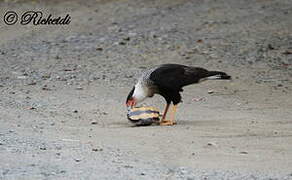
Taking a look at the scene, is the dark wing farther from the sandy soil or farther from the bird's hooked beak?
the sandy soil

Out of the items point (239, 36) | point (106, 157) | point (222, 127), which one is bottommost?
point (239, 36)

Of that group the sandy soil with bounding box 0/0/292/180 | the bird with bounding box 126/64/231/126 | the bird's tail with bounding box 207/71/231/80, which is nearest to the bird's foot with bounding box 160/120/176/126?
the bird with bounding box 126/64/231/126

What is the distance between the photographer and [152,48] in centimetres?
1506

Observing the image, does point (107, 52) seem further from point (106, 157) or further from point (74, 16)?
point (106, 157)

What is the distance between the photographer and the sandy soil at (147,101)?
652 centimetres

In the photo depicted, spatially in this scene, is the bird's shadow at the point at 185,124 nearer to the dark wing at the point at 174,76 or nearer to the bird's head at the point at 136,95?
the bird's head at the point at 136,95

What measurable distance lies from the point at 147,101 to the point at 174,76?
2018 millimetres

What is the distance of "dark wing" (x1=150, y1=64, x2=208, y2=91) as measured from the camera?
933 cm

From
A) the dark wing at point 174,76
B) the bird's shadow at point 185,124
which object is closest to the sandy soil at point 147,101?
the bird's shadow at point 185,124

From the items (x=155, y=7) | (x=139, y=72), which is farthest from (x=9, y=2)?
(x=139, y=72)

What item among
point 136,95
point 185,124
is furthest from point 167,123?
point 136,95

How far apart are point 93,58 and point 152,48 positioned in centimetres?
131

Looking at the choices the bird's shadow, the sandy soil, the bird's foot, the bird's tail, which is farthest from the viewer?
the bird's tail

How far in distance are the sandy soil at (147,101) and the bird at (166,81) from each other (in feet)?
1.16
